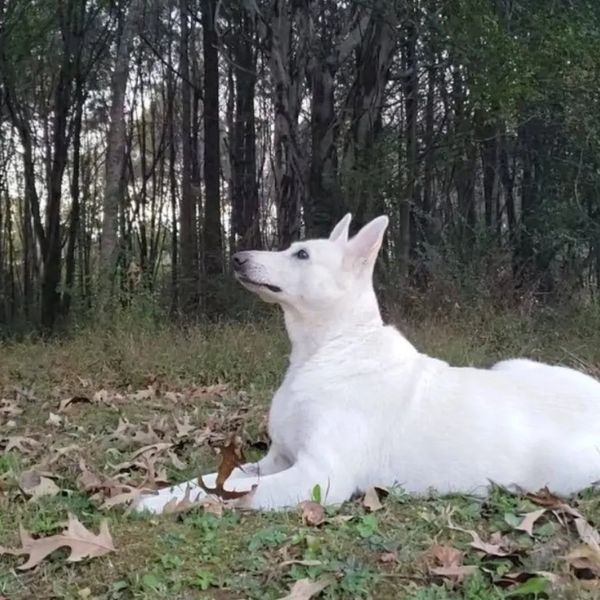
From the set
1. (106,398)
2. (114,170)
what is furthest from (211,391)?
(114,170)

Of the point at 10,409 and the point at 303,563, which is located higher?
the point at 303,563

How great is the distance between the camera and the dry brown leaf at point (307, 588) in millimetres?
2893

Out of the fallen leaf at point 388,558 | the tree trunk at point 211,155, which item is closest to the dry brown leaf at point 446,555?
the fallen leaf at point 388,558

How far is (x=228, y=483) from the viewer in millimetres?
4125

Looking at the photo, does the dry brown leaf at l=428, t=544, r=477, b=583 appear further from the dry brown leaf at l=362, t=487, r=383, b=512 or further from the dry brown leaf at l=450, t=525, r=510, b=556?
the dry brown leaf at l=362, t=487, r=383, b=512

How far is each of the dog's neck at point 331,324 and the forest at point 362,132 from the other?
6.90m

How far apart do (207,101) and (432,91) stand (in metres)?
4.22

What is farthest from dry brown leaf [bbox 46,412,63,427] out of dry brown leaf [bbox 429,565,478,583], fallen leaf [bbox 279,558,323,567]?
dry brown leaf [bbox 429,565,478,583]

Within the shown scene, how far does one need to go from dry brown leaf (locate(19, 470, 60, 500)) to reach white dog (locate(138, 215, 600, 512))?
19.6 inches

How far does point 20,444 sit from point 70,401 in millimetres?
1760

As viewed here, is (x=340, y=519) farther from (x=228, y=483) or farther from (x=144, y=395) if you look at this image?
(x=144, y=395)

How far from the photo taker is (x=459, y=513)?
368cm

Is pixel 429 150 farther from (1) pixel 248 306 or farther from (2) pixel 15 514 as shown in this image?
(2) pixel 15 514

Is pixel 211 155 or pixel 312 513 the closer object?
pixel 312 513
